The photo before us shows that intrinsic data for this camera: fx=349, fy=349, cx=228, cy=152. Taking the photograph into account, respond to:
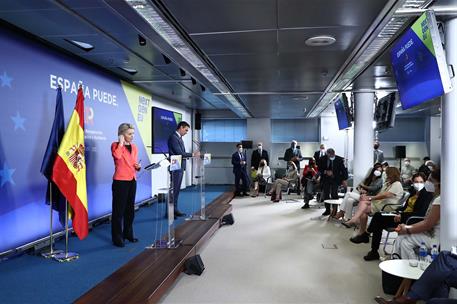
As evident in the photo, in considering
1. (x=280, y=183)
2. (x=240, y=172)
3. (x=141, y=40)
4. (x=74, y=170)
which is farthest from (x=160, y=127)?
(x=74, y=170)

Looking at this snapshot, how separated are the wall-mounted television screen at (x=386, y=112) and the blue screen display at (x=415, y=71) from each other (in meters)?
3.10

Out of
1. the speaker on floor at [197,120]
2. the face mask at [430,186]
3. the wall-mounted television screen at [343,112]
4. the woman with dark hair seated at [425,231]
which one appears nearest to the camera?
the woman with dark hair seated at [425,231]

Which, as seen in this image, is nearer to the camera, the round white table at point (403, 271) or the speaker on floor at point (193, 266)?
the round white table at point (403, 271)

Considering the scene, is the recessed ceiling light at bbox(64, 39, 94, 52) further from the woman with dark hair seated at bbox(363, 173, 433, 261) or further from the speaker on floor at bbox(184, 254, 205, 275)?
the woman with dark hair seated at bbox(363, 173, 433, 261)

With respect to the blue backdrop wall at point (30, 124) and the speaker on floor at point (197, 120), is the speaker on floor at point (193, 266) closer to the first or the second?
the blue backdrop wall at point (30, 124)

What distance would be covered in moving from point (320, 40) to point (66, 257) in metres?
4.19

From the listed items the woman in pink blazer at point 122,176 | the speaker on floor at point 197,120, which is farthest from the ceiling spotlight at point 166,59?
the speaker on floor at point 197,120

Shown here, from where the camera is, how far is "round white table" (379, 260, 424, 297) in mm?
2855

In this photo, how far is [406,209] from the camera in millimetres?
4473

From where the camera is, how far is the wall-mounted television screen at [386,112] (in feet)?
21.9

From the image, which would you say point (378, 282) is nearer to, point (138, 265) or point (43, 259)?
point (138, 265)

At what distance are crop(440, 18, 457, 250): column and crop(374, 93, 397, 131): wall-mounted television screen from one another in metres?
3.58

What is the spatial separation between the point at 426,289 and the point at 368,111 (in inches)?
224

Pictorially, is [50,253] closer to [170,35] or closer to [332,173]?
[170,35]
